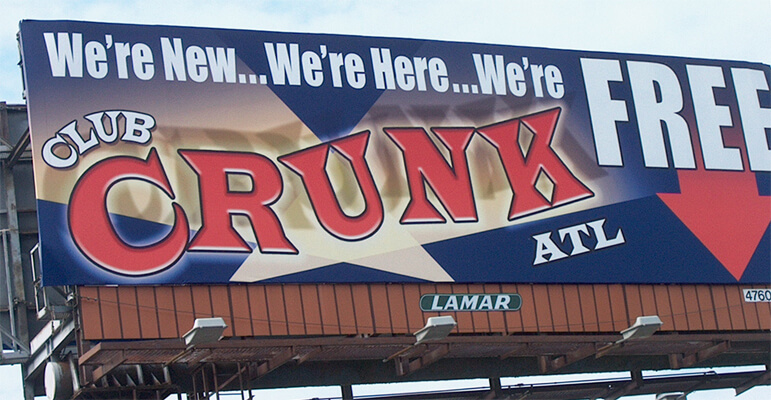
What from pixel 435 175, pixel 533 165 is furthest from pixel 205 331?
pixel 533 165

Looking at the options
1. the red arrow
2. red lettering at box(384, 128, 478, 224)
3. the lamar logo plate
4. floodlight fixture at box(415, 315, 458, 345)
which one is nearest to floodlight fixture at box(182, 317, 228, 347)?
floodlight fixture at box(415, 315, 458, 345)

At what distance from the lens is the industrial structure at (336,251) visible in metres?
19.9

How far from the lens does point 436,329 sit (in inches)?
792

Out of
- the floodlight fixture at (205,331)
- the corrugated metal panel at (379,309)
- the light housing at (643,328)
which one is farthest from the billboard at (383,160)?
the floodlight fixture at (205,331)

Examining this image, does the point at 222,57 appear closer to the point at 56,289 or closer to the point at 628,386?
the point at 56,289

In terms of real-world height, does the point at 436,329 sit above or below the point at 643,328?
above

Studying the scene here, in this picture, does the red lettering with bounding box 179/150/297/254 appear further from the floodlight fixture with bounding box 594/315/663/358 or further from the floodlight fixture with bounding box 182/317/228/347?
the floodlight fixture with bounding box 594/315/663/358

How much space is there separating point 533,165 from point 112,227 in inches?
278

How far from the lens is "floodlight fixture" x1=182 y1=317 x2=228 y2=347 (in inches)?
731

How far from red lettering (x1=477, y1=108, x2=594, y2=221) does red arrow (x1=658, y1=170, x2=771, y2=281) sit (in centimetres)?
187

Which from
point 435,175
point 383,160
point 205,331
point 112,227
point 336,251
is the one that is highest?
point 383,160

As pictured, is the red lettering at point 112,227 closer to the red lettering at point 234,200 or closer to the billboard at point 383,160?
the billboard at point 383,160

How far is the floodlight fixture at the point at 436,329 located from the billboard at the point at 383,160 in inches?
47.2

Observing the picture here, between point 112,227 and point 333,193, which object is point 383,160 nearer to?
point 333,193
